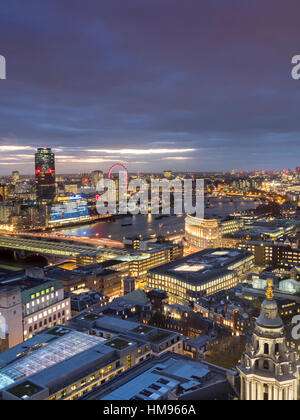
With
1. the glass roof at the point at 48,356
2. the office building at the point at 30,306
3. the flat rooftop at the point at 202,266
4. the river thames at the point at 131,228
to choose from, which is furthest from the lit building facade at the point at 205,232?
the glass roof at the point at 48,356

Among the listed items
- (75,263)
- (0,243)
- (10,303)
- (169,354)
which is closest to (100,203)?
(0,243)

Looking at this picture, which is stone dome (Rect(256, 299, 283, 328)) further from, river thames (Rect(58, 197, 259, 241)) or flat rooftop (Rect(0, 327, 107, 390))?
river thames (Rect(58, 197, 259, 241))

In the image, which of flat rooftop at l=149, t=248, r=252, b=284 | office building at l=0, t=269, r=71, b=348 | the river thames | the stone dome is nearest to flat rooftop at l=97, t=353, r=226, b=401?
the stone dome

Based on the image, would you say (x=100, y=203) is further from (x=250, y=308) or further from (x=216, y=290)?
(x=250, y=308)

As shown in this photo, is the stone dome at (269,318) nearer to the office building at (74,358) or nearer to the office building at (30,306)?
the office building at (74,358)
